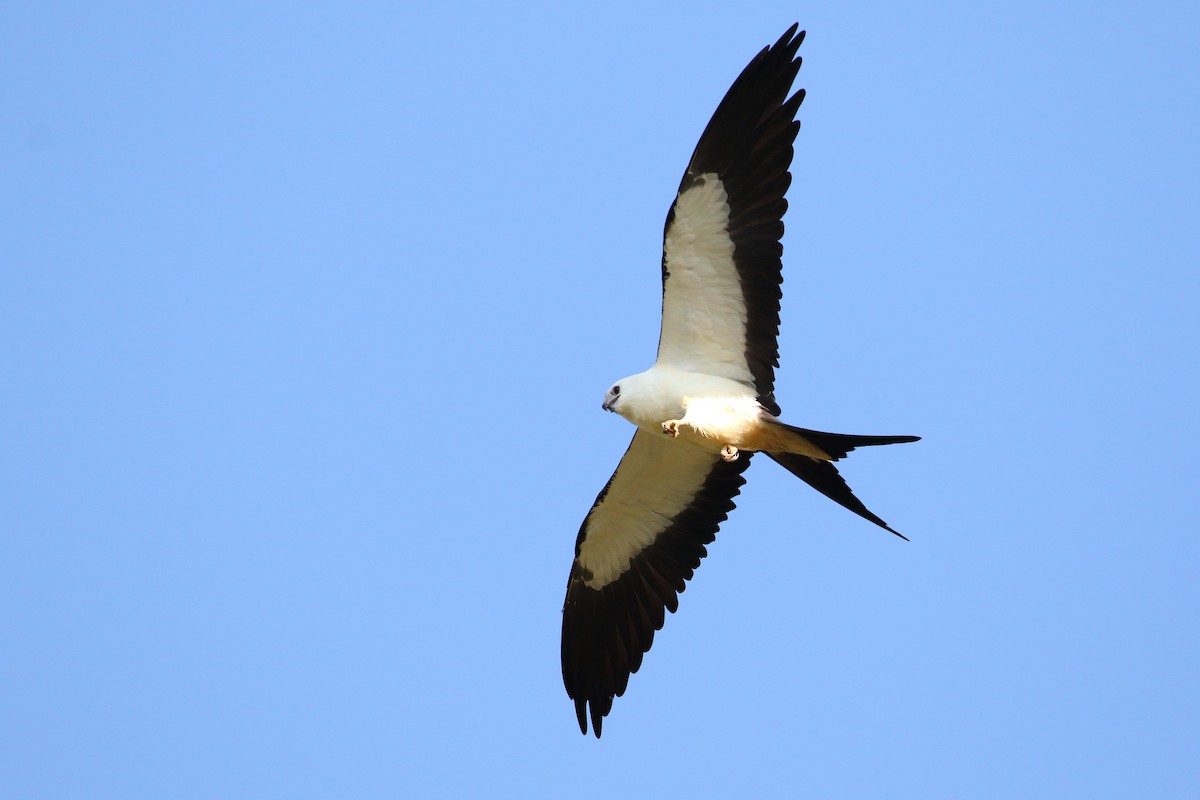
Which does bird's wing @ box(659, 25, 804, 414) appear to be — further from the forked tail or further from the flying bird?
the forked tail

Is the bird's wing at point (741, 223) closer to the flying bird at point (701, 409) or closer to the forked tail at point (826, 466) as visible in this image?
the flying bird at point (701, 409)

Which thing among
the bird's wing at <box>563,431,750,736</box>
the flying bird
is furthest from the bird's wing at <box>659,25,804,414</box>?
the bird's wing at <box>563,431,750,736</box>

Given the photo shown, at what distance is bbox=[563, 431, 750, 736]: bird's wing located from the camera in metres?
8.22

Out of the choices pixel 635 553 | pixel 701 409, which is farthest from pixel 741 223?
pixel 635 553

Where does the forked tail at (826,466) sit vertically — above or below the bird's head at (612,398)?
below

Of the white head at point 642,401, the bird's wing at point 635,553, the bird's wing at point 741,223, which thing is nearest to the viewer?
the bird's wing at point 741,223

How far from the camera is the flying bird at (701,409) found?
7250 mm

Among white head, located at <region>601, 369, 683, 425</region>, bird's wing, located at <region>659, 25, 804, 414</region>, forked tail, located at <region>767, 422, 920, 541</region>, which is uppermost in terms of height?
bird's wing, located at <region>659, 25, 804, 414</region>

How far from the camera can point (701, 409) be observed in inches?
293

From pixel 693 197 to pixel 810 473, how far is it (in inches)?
72.2

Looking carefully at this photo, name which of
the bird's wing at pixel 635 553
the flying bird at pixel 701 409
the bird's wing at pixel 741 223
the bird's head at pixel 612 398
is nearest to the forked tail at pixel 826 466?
the flying bird at pixel 701 409

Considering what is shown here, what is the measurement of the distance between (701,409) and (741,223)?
1.15 m

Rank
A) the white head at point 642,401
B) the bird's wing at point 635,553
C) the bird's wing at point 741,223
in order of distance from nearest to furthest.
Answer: the bird's wing at point 741,223 → the white head at point 642,401 → the bird's wing at point 635,553

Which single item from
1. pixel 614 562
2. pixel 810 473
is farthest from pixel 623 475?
pixel 810 473
